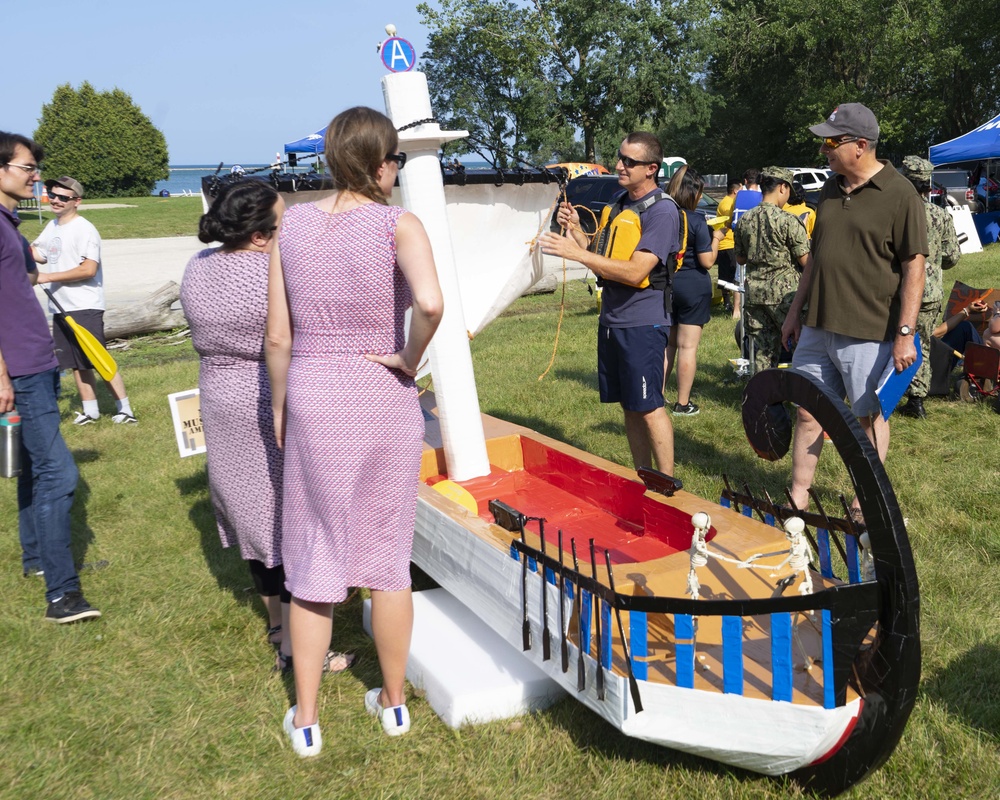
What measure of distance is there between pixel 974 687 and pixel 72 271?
626 cm

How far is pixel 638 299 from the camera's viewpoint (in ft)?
14.2

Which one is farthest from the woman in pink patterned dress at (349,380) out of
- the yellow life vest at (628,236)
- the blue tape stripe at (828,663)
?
the yellow life vest at (628,236)

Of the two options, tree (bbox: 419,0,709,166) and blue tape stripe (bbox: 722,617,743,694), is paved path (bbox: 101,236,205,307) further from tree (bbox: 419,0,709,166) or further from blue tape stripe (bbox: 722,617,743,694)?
tree (bbox: 419,0,709,166)

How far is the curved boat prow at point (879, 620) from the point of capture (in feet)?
6.99

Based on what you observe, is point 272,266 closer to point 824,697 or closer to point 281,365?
point 281,365

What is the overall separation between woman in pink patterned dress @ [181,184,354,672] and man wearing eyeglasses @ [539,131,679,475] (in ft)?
4.56

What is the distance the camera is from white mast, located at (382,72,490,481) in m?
3.95

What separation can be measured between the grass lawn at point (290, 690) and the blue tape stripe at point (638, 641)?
39 cm

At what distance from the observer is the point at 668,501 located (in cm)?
362

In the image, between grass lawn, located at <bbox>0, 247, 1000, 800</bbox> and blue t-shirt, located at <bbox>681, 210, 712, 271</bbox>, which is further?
blue t-shirt, located at <bbox>681, 210, 712, 271</bbox>

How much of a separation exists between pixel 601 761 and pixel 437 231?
245 centimetres

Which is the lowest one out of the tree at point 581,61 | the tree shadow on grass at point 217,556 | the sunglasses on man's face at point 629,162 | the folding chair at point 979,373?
the folding chair at point 979,373

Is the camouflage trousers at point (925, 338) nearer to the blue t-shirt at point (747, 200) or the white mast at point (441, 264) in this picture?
the white mast at point (441, 264)

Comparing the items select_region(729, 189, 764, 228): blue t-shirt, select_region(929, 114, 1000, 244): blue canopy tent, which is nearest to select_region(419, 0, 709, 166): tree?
select_region(929, 114, 1000, 244): blue canopy tent
